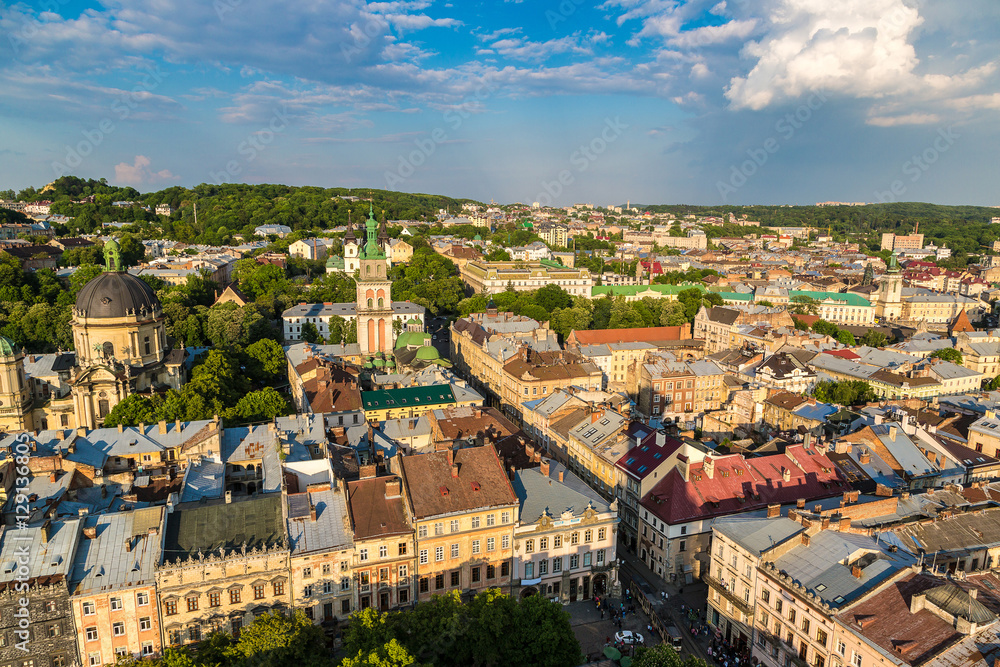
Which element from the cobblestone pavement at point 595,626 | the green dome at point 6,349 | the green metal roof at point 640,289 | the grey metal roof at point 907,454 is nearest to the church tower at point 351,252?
the green metal roof at point 640,289

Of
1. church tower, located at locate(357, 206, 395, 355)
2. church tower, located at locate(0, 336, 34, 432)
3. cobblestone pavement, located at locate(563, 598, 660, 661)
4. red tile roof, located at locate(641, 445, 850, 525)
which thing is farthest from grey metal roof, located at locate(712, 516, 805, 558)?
church tower, located at locate(0, 336, 34, 432)

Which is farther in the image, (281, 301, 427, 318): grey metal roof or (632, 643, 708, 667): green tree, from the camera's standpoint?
(281, 301, 427, 318): grey metal roof

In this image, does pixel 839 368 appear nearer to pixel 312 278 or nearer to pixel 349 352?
pixel 349 352

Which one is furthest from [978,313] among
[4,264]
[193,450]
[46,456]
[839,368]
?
[4,264]

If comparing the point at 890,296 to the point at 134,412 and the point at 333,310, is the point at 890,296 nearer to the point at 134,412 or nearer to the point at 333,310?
the point at 333,310

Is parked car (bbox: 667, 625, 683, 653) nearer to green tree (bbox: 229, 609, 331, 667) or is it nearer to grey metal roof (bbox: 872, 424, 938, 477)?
green tree (bbox: 229, 609, 331, 667)
